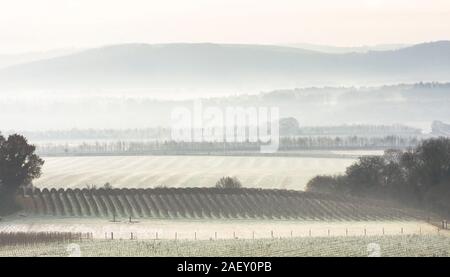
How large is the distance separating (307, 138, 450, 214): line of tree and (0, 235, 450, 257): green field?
170 inches

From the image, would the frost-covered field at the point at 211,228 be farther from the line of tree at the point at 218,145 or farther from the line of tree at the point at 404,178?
the line of tree at the point at 218,145

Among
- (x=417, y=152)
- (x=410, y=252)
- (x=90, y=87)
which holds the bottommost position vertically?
(x=410, y=252)

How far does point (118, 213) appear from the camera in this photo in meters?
16.3

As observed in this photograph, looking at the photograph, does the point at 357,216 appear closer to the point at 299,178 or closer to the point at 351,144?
the point at 299,178

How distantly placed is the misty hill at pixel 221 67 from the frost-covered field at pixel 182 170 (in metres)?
2.60

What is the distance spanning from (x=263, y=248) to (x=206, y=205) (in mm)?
7720

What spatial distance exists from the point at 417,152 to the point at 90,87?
8007 mm

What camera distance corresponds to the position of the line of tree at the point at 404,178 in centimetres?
1603

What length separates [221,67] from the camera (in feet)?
57.2

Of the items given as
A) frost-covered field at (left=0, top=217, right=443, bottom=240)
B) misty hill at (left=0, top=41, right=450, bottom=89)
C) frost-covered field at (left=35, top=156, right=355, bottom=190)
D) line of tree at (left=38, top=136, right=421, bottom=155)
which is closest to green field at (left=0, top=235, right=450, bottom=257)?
frost-covered field at (left=0, top=217, right=443, bottom=240)

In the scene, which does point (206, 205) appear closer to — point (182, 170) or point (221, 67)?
point (221, 67)

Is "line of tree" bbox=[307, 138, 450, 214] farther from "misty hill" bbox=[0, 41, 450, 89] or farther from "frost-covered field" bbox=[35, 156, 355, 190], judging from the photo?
"misty hill" bbox=[0, 41, 450, 89]

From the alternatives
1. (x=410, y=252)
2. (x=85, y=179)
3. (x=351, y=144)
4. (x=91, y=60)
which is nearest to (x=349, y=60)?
(x=91, y=60)

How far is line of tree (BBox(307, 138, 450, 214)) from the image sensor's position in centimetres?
1603
